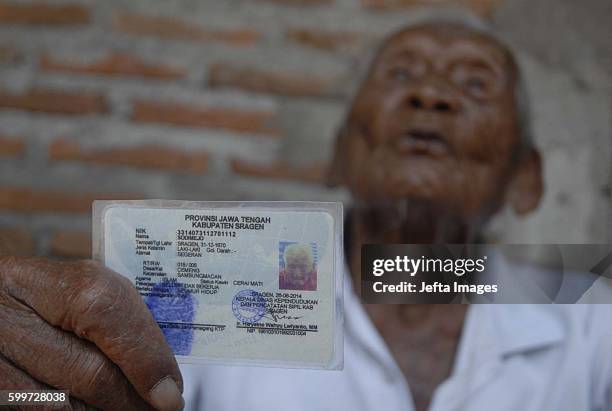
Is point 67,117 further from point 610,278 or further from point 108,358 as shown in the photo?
point 610,278

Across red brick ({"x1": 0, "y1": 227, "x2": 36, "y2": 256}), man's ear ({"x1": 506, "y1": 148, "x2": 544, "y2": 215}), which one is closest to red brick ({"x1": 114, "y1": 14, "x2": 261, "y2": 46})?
red brick ({"x1": 0, "y1": 227, "x2": 36, "y2": 256})

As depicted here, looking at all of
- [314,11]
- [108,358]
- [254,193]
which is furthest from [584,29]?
[108,358]

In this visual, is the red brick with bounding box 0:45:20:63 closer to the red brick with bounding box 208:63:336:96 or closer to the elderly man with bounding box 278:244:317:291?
the red brick with bounding box 208:63:336:96

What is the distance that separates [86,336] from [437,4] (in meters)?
0.64

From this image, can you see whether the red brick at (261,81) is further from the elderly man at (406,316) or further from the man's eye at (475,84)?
the man's eye at (475,84)

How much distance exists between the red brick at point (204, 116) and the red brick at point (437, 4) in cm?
23

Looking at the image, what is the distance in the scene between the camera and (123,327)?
62 centimetres

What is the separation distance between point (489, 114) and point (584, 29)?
17 centimetres

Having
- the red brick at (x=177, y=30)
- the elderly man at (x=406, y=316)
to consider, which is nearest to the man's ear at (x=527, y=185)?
the elderly man at (x=406, y=316)

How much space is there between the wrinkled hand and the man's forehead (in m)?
0.56

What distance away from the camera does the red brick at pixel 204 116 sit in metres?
0.92

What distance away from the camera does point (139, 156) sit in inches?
36.0

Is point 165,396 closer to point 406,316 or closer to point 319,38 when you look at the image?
point 406,316

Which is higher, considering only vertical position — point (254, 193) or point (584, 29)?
point (584, 29)
